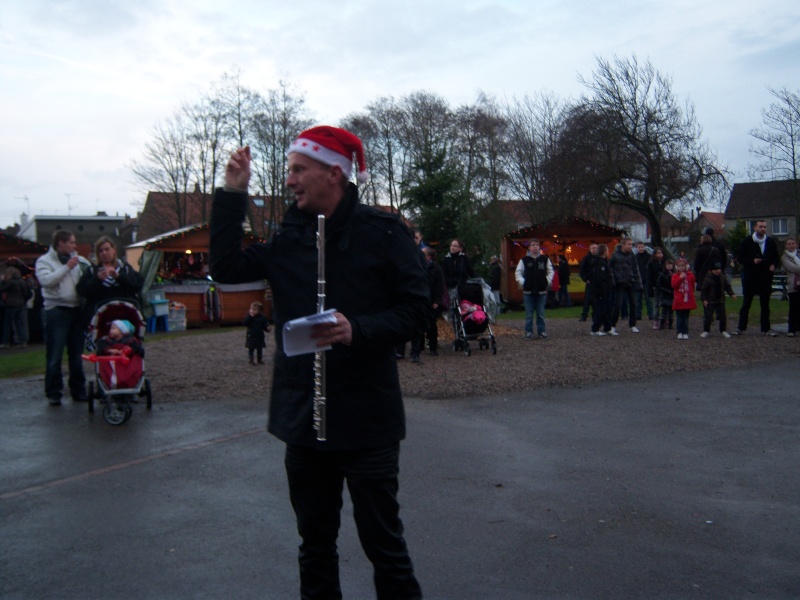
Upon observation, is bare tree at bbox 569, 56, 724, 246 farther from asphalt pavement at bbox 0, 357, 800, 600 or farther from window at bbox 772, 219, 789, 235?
window at bbox 772, 219, 789, 235

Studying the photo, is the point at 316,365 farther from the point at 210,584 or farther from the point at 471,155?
the point at 471,155

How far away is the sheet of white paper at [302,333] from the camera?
9.37ft

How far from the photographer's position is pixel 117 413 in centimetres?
852

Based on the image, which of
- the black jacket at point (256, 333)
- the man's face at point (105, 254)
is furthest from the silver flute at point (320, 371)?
the black jacket at point (256, 333)

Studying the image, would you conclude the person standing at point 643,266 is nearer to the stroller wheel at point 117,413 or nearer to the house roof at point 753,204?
the stroller wheel at point 117,413

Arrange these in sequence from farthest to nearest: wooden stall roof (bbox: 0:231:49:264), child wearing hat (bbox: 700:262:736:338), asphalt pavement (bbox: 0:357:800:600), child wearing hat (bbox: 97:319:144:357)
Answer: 1. wooden stall roof (bbox: 0:231:49:264)
2. child wearing hat (bbox: 700:262:736:338)
3. child wearing hat (bbox: 97:319:144:357)
4. asphalt pavement (bbox: 0:357:800:600)

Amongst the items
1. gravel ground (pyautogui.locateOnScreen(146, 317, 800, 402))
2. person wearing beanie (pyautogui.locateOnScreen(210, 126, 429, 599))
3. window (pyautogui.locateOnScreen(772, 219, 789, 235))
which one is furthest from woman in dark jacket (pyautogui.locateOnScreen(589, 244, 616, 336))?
window (pyautogui.locateOnScreen(772, 219, 789, 235))

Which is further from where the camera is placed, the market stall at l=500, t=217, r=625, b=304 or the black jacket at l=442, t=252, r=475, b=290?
the market stall at l=500, t=217, r=625, b=304

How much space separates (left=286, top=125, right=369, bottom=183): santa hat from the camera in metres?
3.19

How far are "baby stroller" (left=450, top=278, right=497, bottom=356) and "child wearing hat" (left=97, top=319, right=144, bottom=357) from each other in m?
6.09

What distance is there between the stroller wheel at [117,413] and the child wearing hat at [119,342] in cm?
55

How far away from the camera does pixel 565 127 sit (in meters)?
38.7

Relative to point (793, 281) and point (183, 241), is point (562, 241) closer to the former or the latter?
point (183, 241)

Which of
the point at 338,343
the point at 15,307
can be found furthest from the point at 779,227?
the point at 338,343
